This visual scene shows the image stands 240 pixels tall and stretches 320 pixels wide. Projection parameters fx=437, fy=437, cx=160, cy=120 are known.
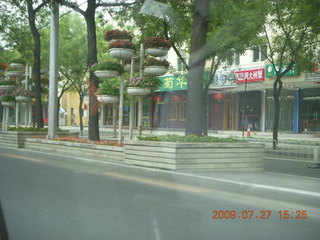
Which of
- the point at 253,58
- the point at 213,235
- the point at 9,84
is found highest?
the point at 253,58

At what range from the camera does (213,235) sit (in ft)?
15.2

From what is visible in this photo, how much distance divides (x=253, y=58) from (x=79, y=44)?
44.0ft

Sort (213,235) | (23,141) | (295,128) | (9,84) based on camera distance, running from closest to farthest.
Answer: (213,235) < (23,141) < (9,84) < (295,128)

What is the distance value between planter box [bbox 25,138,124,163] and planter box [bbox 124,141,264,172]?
1.32m

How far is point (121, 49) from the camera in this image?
12328mm

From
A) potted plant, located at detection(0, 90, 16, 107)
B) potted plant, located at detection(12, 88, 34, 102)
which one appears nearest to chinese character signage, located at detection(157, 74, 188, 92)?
potted plant, located at detection(0, 90, 16, 107)

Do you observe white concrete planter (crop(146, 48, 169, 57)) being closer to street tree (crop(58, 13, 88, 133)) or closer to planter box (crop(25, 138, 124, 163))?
planter box (crop(25, 138, 124, 163))

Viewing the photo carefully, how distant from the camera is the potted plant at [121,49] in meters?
12.3

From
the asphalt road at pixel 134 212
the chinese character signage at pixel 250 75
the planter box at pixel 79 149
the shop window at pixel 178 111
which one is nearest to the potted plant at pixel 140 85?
the planter box at pixel 79 149

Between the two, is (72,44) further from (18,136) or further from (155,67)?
(155,67)

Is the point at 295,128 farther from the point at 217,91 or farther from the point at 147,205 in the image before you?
the point at 147,205

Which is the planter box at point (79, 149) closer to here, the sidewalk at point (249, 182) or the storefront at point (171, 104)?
the sidewalk at point (249, 182)

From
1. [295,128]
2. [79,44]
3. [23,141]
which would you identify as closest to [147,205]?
[23,141]
